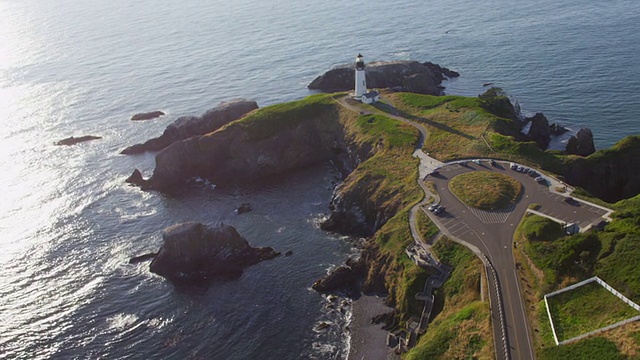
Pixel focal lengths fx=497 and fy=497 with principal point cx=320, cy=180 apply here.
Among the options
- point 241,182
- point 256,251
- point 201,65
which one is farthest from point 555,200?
point 201,65

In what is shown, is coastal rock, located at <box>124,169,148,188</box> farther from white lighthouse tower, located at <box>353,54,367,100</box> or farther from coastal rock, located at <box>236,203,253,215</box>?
white lighthouse tower, located at <box>353,54,367,100</box>

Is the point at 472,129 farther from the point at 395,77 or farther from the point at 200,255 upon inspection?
the point at 200,255

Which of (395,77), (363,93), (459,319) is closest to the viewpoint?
(459,319)

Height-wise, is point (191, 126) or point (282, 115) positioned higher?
point (282, 115)

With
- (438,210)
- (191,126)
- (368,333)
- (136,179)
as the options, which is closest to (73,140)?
(191,126)

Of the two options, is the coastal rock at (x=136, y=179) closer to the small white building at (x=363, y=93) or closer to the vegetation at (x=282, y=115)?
the vegetation at (x=282, y=115)

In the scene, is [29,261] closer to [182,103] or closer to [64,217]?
[64,217]

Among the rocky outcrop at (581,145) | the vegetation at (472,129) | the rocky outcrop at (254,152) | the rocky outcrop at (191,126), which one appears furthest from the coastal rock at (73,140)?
the rocky outcrop at (581,145)
